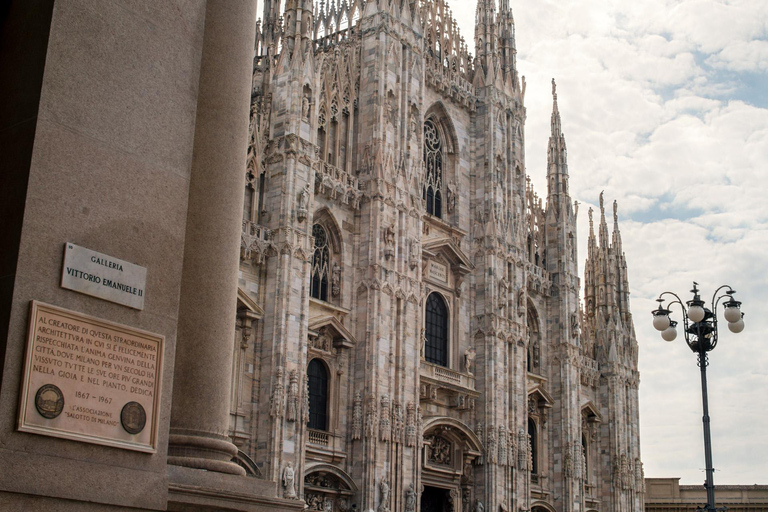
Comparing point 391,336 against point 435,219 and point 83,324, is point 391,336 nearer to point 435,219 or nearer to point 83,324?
point 435,219

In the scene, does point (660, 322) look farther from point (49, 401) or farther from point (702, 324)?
point (49, 401)

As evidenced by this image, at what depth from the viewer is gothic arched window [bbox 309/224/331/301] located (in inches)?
1102

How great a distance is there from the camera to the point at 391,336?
28.8 metres

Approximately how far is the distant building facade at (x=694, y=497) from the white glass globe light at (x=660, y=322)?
33.5 meters

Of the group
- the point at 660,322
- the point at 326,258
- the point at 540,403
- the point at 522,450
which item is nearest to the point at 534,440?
the point at 540,403

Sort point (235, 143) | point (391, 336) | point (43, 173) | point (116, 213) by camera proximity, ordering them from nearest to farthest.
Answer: point (43, 173)
point (116, 213)
point (235, 143)
point (391, 336)

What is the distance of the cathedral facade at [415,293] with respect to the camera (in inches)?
1014

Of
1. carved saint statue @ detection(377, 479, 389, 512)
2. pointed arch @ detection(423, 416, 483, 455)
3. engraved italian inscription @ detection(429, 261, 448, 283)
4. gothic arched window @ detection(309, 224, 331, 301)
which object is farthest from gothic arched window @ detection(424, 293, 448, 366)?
carved saint statue @ detection(377, 479, 389, 512)

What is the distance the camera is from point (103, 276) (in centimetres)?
682

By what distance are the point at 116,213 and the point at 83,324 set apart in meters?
0.89

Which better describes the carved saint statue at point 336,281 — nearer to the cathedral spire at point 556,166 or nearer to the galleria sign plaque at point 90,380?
the cathedral spire at point 556,166

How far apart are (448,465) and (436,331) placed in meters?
4.50

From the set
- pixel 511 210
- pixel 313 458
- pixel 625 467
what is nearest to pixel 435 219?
pixel 511 210

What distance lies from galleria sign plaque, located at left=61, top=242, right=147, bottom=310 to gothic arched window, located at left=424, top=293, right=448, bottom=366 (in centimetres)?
2506
